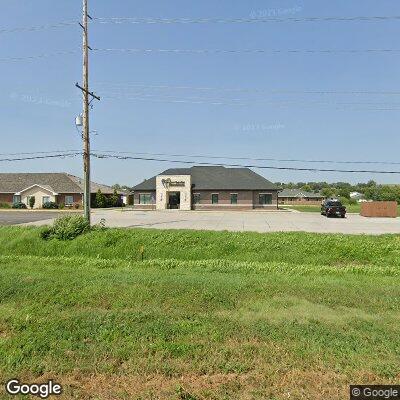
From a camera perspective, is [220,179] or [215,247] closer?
[215,247]

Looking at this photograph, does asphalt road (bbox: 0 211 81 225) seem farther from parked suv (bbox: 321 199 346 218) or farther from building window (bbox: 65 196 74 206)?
parked suv (bbox: 321 199 346 218)

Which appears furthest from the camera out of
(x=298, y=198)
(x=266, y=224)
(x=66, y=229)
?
(x=298, y=198)

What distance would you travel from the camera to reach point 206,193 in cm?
4569

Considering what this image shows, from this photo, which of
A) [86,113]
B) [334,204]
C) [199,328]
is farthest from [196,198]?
[199,328]

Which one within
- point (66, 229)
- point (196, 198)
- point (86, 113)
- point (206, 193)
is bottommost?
point (66, 229)

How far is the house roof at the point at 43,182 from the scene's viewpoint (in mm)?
50812

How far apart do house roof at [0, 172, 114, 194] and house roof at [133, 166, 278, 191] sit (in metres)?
11.9

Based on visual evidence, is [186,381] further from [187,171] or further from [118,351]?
[187,171]

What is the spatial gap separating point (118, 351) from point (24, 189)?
53.1 m

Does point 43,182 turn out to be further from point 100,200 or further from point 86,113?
point 86,113

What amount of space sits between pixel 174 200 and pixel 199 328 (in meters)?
41.6

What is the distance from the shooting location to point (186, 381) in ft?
12.7

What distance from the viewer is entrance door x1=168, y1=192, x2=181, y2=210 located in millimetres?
46156
